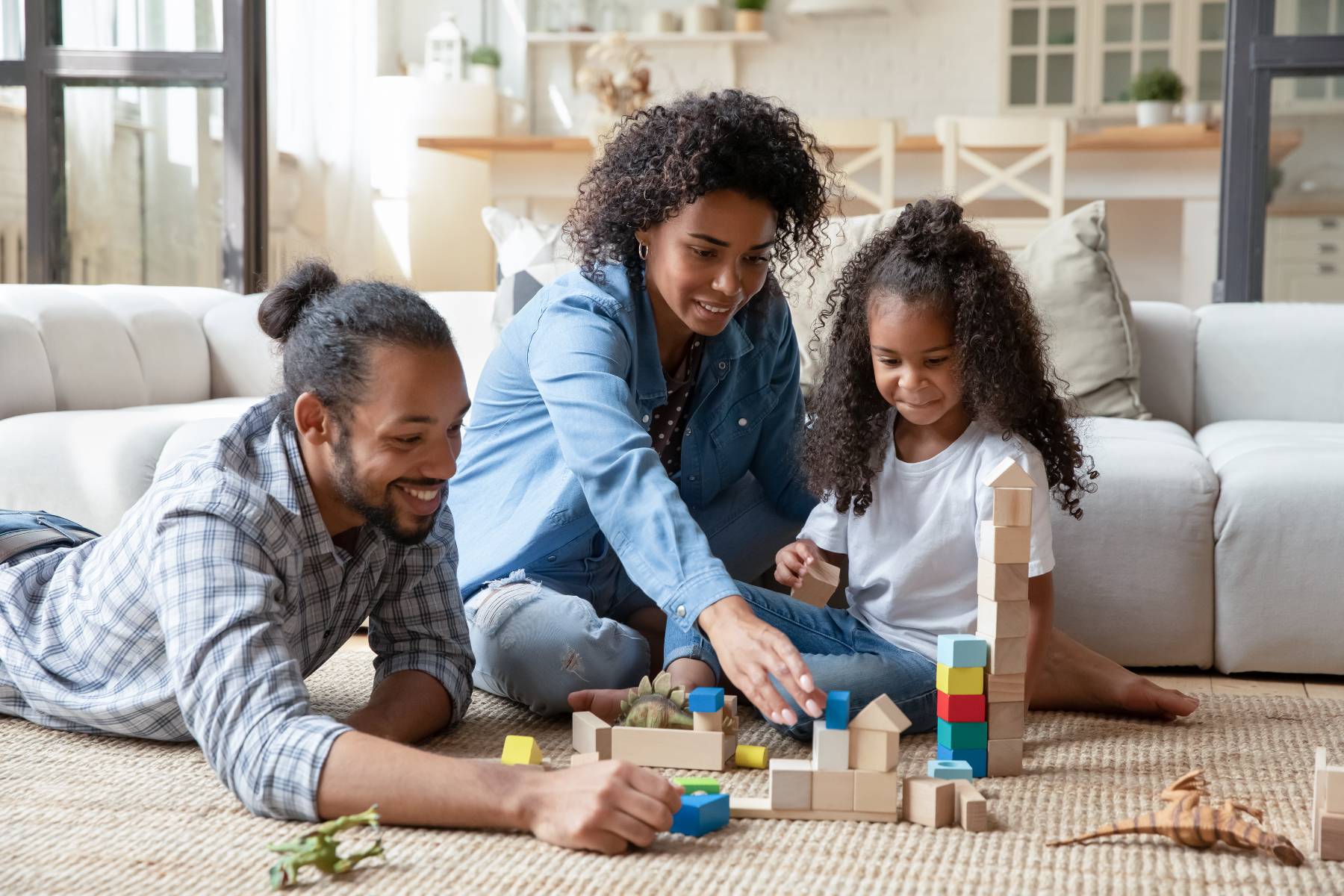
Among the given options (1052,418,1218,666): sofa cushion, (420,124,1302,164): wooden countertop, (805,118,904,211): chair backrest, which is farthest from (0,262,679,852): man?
(420,124,1302,164): wooden countertop

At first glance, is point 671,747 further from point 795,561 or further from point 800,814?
point 795,561

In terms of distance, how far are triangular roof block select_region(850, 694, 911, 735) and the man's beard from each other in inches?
18.5

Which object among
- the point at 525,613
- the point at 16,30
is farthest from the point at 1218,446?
the point at 16,30

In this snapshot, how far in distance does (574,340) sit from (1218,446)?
1161 millimetres

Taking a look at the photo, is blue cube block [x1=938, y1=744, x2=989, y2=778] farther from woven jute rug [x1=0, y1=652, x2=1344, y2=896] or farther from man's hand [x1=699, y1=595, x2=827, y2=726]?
man's hand [x1=699, y1=595, x2=827, y2=726]

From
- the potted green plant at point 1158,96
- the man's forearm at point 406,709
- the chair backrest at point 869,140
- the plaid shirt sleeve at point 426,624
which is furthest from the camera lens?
the potted green plant at point 1158,96

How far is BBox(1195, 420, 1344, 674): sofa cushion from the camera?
73.7 inches

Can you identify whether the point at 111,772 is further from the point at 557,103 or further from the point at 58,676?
the point at 557,103

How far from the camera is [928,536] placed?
5.14 ft

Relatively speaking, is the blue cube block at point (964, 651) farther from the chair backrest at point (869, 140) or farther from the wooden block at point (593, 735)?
the chair backrest at point (869, 140)

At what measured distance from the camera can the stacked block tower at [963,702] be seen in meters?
1.28

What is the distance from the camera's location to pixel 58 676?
1.47 m

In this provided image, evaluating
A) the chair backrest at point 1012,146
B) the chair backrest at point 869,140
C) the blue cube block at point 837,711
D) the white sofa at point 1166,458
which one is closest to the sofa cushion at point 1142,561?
the white sofa at point 1166,458

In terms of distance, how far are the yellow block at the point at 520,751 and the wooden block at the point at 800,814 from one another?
0.21 meters
